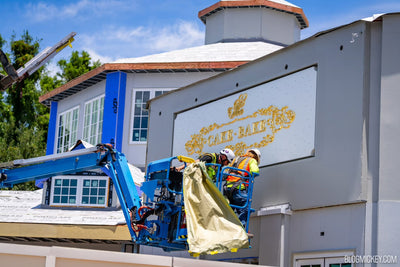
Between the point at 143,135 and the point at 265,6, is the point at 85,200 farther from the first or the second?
the point at 265,6

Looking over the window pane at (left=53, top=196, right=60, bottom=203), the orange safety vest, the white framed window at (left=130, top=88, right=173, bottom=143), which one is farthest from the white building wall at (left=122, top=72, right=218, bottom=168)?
the orange safety vest

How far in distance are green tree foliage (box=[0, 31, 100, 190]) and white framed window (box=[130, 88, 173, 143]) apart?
14.3m

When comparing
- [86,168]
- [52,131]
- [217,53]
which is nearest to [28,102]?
[52,131]

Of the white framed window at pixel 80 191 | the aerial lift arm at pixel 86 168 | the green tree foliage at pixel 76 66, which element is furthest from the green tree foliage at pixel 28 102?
the aerial lift arm at pixel 86 168

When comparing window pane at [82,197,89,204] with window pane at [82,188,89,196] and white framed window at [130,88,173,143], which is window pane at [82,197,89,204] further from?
white framed window at [130,88,173,143]

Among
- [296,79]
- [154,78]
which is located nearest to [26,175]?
[296,79]

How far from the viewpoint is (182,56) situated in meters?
25.7

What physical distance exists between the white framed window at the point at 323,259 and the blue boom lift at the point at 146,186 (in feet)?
4.01

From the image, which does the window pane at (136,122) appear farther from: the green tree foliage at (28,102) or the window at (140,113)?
the green tree foliage at (28,102)

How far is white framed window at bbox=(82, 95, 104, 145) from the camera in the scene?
2553cm

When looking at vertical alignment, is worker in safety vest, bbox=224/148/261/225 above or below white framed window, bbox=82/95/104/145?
below

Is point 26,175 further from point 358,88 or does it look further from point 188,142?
point 358,88

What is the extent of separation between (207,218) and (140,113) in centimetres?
1352

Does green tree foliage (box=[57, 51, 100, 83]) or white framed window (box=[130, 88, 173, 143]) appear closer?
white framed window (box=[130, 88, 173, 143])
